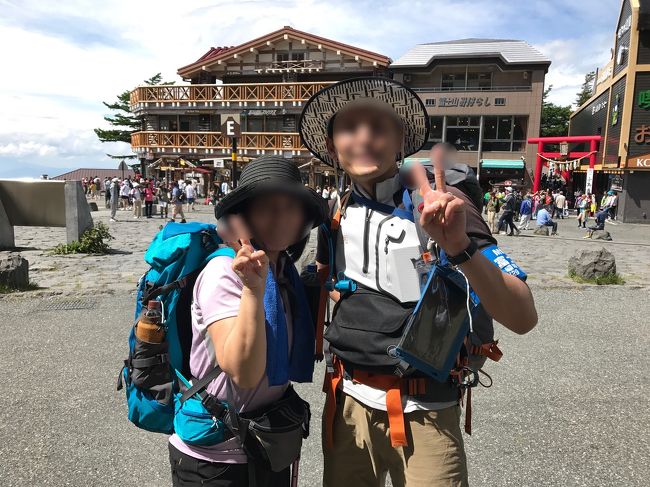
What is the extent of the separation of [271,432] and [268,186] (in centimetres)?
81

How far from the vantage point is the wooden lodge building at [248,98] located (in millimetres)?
30875

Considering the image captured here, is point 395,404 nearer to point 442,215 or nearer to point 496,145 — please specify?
point 442,215

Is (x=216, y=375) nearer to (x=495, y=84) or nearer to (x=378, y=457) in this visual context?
(x=378, y=457)

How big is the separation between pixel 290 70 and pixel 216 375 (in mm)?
32442

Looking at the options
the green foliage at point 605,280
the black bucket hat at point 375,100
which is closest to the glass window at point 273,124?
the green foliage at point 605,280

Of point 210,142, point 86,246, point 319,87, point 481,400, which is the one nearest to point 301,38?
point 319,87

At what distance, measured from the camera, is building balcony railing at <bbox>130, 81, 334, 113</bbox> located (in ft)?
101

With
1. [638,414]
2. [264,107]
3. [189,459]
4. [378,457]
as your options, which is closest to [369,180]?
[378,457]

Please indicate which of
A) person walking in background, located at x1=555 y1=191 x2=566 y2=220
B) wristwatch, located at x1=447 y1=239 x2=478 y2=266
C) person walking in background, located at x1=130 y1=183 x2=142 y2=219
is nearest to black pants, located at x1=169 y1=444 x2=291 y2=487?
wristwatch, located at x1=447 y1=239 x2=478 y2=266

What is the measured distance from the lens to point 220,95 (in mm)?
32250

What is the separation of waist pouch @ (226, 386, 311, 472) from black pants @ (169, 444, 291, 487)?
0.06 meters

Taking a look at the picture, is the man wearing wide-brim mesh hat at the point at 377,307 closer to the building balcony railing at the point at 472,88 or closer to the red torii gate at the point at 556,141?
the red torii gate at the point at 556,141

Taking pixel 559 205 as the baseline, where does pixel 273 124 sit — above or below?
above

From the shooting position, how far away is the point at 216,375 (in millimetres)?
1545
